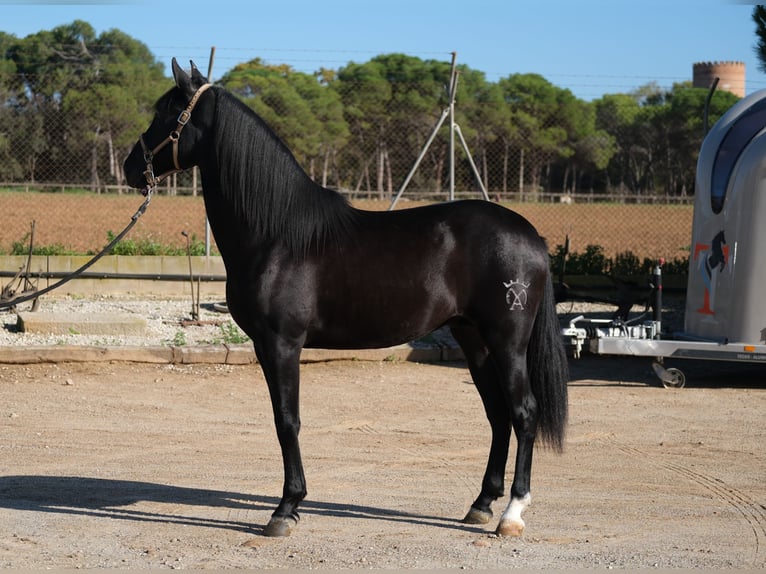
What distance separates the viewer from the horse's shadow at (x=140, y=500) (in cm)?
523

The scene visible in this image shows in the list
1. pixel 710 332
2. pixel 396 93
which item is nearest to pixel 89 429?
pixel 710 332

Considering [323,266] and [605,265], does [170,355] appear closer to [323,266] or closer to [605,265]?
[323,266]

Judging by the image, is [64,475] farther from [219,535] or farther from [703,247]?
[703,247]

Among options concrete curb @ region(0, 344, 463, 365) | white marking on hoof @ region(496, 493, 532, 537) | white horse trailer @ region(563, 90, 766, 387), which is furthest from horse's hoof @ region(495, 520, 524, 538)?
white horse trailer @ region(563, 90, 766, 387)

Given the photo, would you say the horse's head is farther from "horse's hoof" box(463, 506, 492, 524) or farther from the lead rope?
"horse's hoof" box(463, 506, 492, 524)

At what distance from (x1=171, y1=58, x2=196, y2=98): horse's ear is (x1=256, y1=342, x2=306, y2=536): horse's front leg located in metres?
1.42

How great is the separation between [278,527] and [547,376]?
1.71m

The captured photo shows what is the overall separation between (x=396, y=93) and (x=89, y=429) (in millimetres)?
8613

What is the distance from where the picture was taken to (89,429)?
744 cm

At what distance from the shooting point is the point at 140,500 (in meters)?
5.60

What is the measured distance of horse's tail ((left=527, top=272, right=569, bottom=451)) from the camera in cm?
532

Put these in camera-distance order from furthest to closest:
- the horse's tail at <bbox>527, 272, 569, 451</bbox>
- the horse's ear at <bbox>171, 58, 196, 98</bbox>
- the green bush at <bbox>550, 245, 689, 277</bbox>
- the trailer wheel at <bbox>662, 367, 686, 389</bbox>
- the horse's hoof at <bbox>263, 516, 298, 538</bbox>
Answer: the green bush at <bbox>550, 245, 689, 277</bbox>, the trailer wheel at <bbox>662, 367, 686, 389</bbox>, the horse's tail at <bbox>527, 272, 569, 451</bbox>, the horse's ear at <bbox>171, 58, 196, 98</bbox>, the horse's hoof at <bbox>263, 516, 298, 538</bbox>

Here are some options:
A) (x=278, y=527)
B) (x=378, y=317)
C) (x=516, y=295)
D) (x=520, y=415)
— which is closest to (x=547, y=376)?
(x=520, y=415)

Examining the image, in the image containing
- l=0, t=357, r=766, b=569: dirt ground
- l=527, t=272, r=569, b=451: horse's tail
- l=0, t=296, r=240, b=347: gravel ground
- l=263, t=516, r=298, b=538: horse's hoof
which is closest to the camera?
l=0, t=357, r=766, b=569: dirt ground
